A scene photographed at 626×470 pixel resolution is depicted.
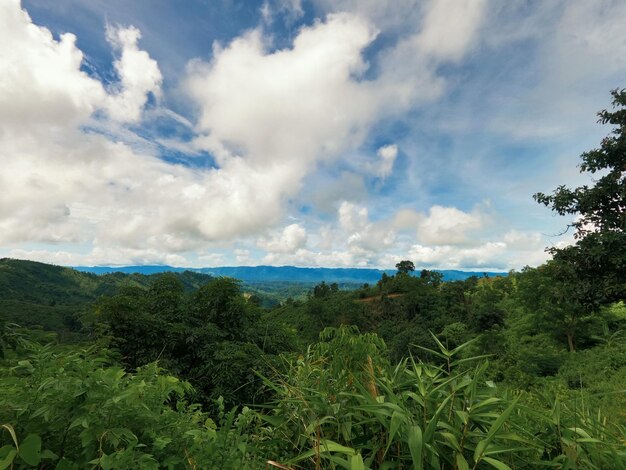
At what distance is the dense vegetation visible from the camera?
1.59 m

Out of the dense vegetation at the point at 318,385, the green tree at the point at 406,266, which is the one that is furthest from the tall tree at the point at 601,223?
the green tree at the point at 406,266

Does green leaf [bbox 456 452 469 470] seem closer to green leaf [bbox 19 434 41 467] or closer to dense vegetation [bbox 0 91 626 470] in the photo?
dense vegetation [bbox 0 91 626 470]

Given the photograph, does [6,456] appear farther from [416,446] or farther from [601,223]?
[601,223]

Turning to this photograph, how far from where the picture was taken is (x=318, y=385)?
7.14ft

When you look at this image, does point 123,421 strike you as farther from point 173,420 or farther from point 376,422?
point 376,422

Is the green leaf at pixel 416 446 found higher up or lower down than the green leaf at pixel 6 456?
higher up

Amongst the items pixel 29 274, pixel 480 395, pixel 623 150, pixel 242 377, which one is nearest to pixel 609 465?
pixel 480 395

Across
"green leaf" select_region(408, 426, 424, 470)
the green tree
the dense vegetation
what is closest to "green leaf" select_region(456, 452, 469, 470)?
the dense vegetation

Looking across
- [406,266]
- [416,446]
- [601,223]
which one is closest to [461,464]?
[416,446]

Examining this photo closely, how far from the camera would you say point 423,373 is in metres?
2.32

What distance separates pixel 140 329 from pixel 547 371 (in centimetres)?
2584

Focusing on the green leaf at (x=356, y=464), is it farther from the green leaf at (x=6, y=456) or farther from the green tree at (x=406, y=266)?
the green tree at (x=406, y=266)

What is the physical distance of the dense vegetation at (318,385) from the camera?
1.59 meters

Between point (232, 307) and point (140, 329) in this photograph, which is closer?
point (140, 329)
